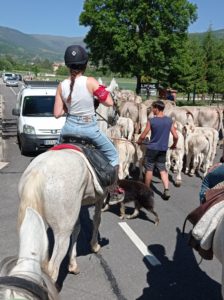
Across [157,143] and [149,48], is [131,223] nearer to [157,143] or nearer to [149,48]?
[157,143]

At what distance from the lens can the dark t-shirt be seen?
26.7 feet

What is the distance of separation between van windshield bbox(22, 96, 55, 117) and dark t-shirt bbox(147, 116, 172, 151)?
18.5 feet

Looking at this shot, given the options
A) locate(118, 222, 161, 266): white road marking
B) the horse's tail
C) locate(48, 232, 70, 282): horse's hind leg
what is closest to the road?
locate(118, 222, 161, 266): white road marking

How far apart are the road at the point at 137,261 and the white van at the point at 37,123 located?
4.14m

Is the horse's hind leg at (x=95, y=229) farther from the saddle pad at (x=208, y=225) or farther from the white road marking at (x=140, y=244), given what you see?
the saddle pad at (x=208, y=225)

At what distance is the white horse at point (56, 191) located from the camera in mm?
3857

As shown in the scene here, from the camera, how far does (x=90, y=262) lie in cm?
544

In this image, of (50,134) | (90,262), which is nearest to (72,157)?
(90,262)

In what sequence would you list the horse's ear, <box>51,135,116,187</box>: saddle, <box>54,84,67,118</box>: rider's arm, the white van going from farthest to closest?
the white van → <box>54,84,67,118</box>: rider's arm → <box>51,135,116,187</box>: saddle → the horse's ear

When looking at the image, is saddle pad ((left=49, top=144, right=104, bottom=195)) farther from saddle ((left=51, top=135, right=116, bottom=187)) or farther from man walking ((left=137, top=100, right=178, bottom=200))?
man walking ((left=137, top=100, right=178, bottom=200))

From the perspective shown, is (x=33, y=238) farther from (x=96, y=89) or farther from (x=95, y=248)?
(x=95, y=248)

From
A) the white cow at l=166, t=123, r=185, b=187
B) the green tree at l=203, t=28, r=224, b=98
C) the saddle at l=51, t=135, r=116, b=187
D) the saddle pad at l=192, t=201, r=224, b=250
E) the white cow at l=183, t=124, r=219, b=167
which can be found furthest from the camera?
the green tree at l=203, t=28, r=224, b=98

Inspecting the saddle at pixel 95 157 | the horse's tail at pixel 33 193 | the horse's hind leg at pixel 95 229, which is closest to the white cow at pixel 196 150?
the horse's hind leg at pixel 95 229

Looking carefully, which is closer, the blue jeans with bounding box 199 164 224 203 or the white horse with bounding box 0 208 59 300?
the white horse with bounding box 0 208 59 300
